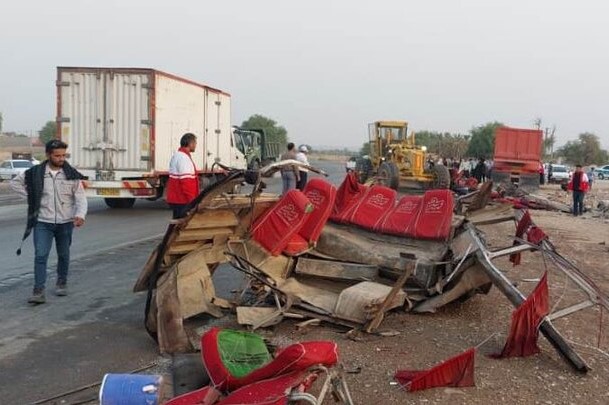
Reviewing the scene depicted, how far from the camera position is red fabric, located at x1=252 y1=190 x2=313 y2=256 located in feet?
20.9

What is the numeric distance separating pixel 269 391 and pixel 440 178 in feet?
69.5

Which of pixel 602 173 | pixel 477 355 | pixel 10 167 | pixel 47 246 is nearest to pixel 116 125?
pixel 47 246

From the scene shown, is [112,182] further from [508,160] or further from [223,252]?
[508,160]

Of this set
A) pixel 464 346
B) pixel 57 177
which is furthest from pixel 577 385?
pixel 57 177

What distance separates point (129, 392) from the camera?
3479mm

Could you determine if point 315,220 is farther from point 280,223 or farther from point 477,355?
point 477,355

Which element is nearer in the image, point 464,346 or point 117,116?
point 464,346

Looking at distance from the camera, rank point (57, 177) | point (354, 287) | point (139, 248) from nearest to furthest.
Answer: point (354, 287), point (57, 177), point (139, 248)

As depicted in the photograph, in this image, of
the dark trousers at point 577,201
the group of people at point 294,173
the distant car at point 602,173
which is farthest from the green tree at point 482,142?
the group of people at point 294,173

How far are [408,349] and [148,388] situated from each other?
8.15ft

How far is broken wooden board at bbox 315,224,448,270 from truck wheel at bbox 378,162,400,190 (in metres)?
14.2

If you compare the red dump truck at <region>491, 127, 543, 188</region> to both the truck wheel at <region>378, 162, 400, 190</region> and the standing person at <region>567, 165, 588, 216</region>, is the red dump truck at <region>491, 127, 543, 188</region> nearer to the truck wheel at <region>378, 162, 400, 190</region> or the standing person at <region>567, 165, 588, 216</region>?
the standing person at <region>567, 165, 588, 216</region>

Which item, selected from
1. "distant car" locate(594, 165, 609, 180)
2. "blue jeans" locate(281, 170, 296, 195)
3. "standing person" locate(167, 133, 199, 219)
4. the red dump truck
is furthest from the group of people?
"distant car" locate(594, 165, 609, 180)

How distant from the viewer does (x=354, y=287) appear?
5945mm
